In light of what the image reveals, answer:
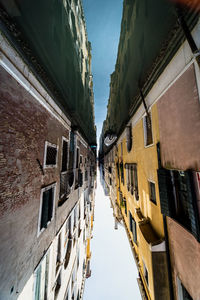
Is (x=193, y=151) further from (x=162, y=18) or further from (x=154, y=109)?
(x=162, y=18)

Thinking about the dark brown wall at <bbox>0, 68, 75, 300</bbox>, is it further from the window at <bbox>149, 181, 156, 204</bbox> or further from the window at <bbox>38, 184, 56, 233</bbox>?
the window at <bbox>149, 181, 156, 204</bbox>

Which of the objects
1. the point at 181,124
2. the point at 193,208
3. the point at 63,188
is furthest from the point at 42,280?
the point at 181,124

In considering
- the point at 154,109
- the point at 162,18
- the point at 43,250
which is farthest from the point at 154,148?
the point at 43,250

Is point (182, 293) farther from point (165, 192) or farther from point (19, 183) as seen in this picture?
point (19, 183)

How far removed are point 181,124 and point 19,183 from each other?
17.8 ft

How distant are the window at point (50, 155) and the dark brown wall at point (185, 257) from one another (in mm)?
5781

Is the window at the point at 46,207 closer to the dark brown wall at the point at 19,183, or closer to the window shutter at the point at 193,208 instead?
the dark brown wall at the point at 19,183

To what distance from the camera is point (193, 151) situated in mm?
3246

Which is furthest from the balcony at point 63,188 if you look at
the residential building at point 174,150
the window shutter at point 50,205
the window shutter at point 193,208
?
the window shutter at point 193,208

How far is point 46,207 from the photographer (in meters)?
5.15

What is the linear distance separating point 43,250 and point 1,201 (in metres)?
3.48

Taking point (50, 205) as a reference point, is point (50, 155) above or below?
above

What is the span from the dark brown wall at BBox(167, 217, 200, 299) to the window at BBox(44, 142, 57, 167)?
5.78 m

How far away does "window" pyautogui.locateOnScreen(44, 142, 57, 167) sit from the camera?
5.45 m
